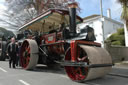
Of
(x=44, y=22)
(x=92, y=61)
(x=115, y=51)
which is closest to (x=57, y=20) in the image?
(x=44, y=22)

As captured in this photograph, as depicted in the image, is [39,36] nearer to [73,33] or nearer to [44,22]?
[44,22]

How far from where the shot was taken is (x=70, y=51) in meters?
5.25

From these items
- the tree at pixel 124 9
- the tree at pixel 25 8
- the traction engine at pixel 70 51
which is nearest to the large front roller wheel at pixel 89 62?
the traction engine at pixel 70 51

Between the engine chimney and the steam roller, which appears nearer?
the steam roller

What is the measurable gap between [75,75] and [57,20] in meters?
2.96

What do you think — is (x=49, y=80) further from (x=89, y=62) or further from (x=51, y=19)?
(x=51, y=19)

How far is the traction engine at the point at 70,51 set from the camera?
4.50m

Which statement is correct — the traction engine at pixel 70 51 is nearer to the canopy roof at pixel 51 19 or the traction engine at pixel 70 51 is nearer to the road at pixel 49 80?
the canopy roof at pixel 51 19

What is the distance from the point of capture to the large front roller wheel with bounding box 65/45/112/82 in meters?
4.34

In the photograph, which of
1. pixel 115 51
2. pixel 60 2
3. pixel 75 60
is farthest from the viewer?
pixel 60 2

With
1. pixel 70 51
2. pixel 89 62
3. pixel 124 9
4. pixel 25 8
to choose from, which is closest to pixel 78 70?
pixel 70 51

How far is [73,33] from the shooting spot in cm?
582

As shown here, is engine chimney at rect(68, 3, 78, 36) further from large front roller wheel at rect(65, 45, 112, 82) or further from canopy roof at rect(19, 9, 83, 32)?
large front roller wheel at rect(65, 45, 112, 82)

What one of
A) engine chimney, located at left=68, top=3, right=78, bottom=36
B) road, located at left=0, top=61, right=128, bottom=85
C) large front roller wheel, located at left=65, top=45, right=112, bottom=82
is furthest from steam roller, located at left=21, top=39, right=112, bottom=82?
engine chimney, located at left=68, top=3, right=78, bottom=36
